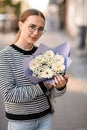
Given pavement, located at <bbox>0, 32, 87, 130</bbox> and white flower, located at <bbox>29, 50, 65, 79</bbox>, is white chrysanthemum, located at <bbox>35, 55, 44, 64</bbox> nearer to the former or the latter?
white flower, located at <bbox>29, 50, 65, 79</bbox>

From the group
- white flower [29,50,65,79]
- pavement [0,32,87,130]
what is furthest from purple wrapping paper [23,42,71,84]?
pavement [0,32,87,130]

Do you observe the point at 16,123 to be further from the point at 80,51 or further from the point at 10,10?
the point at 10,10

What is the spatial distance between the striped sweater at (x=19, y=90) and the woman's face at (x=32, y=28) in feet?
0.31

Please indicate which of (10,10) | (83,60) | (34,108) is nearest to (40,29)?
(34,108)

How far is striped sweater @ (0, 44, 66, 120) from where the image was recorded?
252 cm

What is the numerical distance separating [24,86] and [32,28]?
39 cm

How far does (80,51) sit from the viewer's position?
13.9 m

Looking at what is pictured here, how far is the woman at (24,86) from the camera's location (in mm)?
2520

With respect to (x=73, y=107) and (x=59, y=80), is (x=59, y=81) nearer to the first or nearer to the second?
(x=59, y=80)

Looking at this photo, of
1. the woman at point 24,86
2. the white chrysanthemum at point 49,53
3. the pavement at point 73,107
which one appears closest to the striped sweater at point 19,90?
the woman at point 24,86

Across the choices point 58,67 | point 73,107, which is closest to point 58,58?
point 58,67

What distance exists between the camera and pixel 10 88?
2512mm

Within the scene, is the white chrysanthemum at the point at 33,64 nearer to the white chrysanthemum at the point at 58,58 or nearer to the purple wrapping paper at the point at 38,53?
the purple wrapping paper at the point at 38,53

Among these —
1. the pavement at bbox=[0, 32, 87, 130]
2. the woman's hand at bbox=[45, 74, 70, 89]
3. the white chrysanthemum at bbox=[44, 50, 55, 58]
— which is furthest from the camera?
the pavement at bbox=[0, 32, 87, 130]
